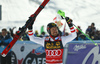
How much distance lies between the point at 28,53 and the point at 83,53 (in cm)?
219

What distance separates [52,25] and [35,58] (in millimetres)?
3903

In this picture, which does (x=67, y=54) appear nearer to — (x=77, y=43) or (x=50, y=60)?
(x=77, y=43)

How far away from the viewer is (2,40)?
7793mm

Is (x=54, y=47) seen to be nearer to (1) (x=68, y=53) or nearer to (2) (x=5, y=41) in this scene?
(1) (x=68, y=53)

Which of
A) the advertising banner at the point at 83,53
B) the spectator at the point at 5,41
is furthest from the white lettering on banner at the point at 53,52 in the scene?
the spectator at the point at 5,41

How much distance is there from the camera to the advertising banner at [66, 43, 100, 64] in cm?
773

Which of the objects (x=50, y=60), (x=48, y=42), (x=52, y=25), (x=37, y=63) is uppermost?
(x=52, y=25)

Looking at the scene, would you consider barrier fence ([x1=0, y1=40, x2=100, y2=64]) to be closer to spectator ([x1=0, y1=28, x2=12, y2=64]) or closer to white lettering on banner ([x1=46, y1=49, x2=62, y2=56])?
spectator ([x1=0, y1=28, x2=12, y2=64])

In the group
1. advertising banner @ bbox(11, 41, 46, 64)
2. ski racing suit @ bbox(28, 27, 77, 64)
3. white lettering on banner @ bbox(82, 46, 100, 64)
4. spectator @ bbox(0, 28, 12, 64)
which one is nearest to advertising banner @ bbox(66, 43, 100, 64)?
white lettering on banner @ bbox(82, 46, 100, 64)

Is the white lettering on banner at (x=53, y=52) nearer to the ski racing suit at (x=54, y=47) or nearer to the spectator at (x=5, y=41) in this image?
the ski racing suit at (x=54, y=47)

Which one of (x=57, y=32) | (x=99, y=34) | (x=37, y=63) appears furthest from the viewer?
(x=99, y=34)

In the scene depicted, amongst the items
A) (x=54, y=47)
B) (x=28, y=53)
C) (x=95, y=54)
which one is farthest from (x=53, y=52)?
(x=28, y=53)

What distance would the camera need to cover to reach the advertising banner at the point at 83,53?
7734 mm

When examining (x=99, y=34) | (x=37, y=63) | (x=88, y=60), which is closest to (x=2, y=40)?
(x=37, y=63)
